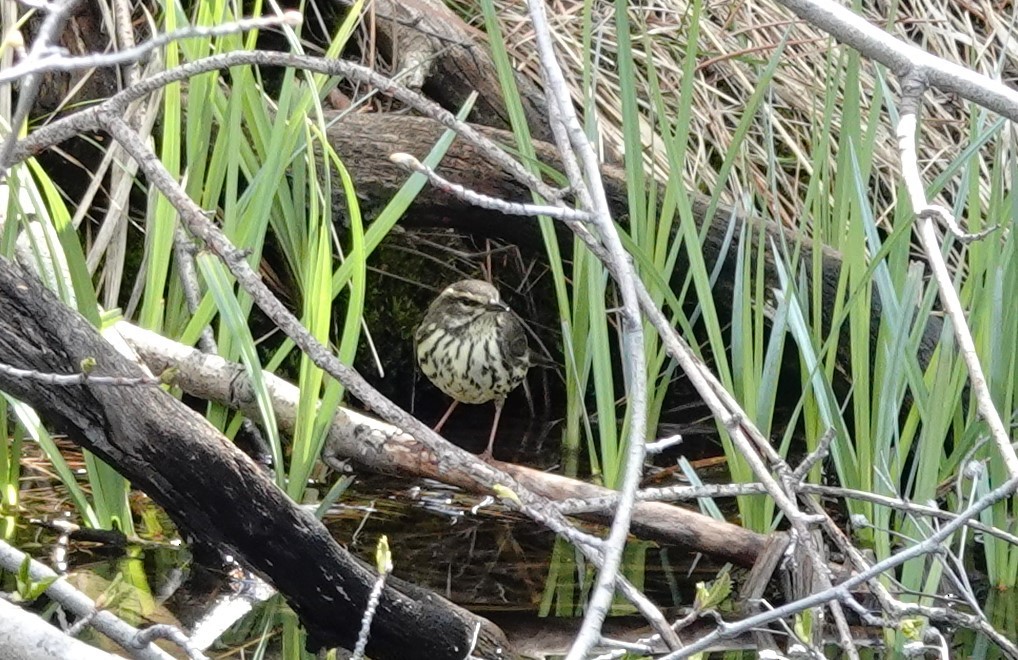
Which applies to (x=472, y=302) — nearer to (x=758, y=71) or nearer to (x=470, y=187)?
(x=470, y=187)

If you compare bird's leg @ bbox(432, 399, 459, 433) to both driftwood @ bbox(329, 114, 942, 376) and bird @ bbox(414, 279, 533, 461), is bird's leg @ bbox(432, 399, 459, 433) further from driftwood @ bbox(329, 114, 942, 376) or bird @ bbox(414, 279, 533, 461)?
driftwood @ bbox(329, 114, 942, 376)

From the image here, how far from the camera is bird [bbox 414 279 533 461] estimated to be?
14.8 feet

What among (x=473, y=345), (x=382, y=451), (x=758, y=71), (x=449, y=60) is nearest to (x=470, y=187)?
(x=473, y=345)

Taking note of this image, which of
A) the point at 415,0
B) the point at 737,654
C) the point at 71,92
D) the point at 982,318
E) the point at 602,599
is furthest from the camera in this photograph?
the point at 415,0

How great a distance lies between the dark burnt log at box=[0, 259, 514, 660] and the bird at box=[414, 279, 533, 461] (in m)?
1.71

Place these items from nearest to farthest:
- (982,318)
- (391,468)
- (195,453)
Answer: (195,453), (982,318), (391,468)

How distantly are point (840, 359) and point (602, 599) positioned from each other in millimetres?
3180

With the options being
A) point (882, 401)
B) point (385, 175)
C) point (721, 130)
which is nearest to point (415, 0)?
point (385, 175)

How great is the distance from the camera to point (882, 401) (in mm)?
3092

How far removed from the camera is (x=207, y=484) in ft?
8.62

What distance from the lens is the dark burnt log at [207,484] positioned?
8.04 feet

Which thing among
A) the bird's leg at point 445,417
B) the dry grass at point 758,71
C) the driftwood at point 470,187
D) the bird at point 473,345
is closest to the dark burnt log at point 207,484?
the bird at point 473,345

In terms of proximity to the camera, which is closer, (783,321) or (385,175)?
(783,321)

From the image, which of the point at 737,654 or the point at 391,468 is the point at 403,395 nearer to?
the point at 391,468
